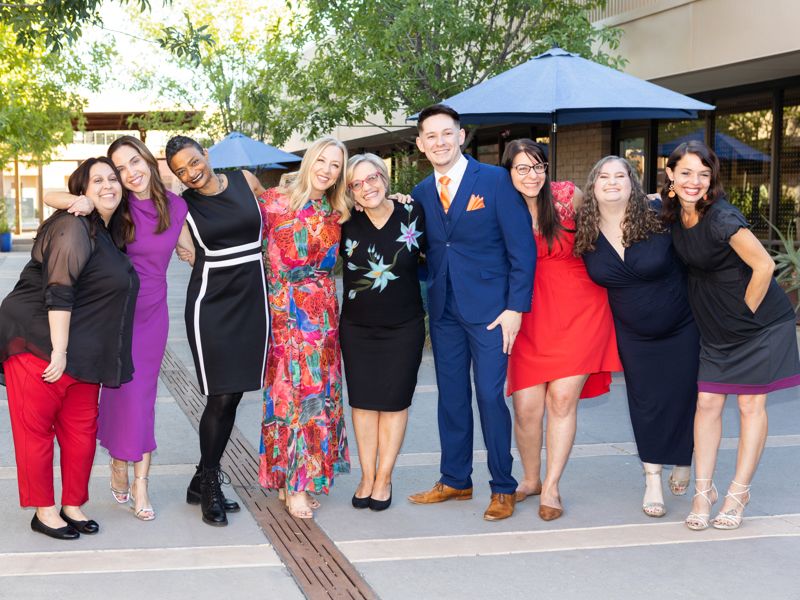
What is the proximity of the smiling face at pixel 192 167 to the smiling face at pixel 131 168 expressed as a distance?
0.14 metres

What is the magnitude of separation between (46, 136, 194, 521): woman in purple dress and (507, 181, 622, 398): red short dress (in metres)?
1.76

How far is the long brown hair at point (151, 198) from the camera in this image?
16.1ft

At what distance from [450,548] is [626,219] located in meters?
1.75

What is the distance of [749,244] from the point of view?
15.2 feet

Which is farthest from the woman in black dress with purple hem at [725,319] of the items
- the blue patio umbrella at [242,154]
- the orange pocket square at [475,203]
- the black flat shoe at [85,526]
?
the blue patio umbrella at [242,154]

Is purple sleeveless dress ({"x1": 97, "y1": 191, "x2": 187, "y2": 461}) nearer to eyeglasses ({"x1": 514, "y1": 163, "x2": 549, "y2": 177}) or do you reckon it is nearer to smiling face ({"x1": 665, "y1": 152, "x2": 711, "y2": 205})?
eyeglasses ({"x1": 514, "y1": 163, "x2": 549, "y2": 177})

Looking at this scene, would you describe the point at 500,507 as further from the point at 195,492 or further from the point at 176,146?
the point at 176,146

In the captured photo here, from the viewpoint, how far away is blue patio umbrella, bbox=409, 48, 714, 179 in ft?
26.4

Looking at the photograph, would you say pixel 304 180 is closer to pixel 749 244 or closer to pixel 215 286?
pixel 215 286

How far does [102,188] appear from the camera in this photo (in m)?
4.73

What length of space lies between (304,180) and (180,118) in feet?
80.5

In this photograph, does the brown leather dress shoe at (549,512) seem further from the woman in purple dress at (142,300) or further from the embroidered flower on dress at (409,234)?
the woman in purple dress at (142,300)

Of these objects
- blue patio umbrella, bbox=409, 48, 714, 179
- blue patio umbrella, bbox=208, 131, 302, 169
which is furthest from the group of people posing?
blue patio umbrella, bbox=208, 131, 302, 169

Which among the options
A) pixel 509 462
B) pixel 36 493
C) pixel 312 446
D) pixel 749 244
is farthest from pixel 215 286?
pixel 749 244
